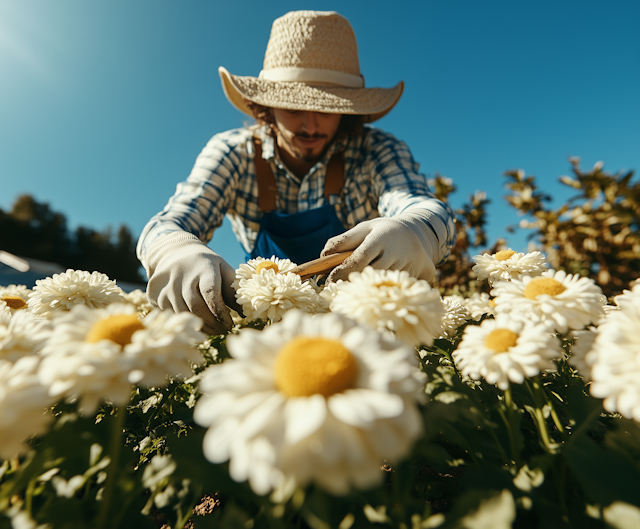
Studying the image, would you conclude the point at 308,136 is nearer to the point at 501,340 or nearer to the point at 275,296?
the point at 275,296

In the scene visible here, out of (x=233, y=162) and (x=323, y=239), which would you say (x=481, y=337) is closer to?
(x=323, y=239)

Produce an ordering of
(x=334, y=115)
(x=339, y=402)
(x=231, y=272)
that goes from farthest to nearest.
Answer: (x=334, y=115)
(x=231, y=272)
(x=339, y=402)

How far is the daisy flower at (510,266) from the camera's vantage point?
114 centimetres

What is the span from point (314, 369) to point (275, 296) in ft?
1.85

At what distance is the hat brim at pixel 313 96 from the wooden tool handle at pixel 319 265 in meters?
1.16

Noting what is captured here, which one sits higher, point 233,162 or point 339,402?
point 233,162

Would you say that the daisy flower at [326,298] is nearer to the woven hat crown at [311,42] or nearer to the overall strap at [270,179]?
the overall strap at [270,179]

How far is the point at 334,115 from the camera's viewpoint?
234 cm

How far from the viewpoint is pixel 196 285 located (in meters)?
1.22

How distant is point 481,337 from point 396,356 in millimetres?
333

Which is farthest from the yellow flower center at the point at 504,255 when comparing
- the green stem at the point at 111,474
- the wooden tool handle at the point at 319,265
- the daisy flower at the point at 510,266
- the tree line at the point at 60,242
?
the tree line at the point at 60,242

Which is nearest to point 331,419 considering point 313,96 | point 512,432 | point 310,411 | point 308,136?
point 310,411

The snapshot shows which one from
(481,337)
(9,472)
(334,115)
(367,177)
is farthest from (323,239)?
(9,472)

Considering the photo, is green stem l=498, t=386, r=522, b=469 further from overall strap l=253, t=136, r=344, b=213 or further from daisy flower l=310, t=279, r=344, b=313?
overall strap l=253, t=136, r=344, b=213
